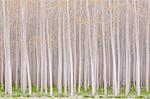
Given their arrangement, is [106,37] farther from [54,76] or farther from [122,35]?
[54,76]

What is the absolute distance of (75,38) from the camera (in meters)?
11.7

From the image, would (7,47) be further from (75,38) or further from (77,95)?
(77,95)

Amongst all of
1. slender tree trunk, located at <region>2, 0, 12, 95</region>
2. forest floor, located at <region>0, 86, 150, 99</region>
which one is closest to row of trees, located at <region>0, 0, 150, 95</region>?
slender tree trunk, located at <region>2, 0, 12, 95</region>

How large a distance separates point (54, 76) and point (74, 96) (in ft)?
8.35

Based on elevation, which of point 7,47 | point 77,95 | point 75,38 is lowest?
point 77,95

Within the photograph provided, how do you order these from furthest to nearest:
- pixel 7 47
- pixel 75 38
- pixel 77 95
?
pixel 75 38
pixel 7 47
pixel 77 95

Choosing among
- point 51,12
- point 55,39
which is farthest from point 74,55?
point 51,12

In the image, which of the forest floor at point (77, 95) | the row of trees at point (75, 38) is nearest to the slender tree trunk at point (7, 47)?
the row of trees at point (75, 38)

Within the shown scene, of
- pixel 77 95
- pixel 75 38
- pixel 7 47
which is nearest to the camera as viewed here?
pixel 77 95

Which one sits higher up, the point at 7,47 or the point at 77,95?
the point at 7,47

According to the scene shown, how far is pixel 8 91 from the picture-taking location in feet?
36.9

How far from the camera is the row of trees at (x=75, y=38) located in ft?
36.3

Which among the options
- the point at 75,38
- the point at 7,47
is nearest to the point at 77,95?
the point at 75,38

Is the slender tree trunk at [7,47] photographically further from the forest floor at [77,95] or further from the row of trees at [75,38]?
the forest floor at [77,95]
